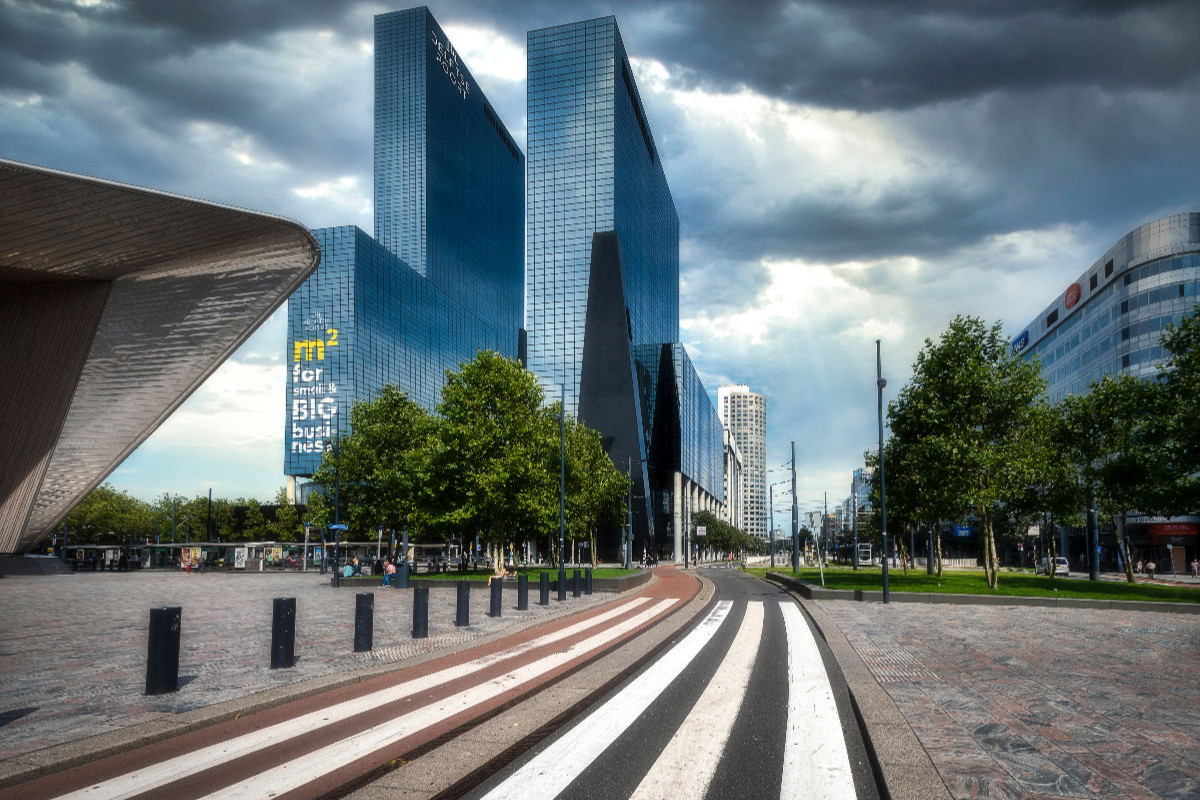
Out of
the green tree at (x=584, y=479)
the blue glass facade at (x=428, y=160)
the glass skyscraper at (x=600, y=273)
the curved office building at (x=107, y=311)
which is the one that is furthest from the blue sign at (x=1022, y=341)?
the blue glass facade at (x=428, y=160)

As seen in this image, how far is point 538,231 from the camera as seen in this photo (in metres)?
113

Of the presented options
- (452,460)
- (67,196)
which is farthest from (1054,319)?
(67,196)

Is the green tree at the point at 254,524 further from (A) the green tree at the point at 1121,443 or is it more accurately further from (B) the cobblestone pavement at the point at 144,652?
(A) the green tree at the point at 1121,443

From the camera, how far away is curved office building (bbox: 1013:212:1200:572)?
66188 mm

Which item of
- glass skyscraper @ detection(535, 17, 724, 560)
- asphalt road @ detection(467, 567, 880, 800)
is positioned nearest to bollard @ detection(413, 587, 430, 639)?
asphalt road @ detection(467, 567, 880, 800)

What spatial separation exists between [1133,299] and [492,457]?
62724mm

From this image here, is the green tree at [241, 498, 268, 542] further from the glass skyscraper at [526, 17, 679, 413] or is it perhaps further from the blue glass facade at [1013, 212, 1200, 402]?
the blue glass facade at [1013, 212, 1200, 402]

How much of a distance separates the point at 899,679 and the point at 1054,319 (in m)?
97.4

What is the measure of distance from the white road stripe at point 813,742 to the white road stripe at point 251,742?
14.9 feet

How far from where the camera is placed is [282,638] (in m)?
11.4

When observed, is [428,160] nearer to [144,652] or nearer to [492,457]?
[492,457]

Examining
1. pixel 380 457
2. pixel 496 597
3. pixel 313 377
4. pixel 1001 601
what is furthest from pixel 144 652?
pixel 313 377

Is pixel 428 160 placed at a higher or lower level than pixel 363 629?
higher

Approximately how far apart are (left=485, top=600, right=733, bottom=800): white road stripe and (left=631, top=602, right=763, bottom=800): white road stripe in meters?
0.58
